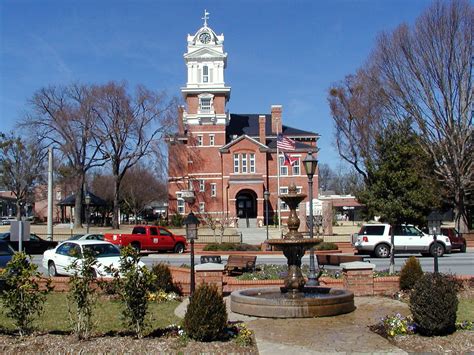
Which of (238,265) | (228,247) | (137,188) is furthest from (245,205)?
(238,265)

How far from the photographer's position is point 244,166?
67938mm

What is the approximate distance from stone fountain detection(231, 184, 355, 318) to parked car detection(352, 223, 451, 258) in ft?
55.8

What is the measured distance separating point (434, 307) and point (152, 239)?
25.9 m

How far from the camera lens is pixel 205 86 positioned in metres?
69.6

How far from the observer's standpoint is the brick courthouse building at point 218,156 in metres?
67.2

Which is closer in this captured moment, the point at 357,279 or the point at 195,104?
the point at 357,279

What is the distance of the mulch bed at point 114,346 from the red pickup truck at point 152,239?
79.7ft

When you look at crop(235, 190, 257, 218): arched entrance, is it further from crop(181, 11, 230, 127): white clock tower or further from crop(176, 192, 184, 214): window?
crop(181, 11, 230, 127): white clock tower

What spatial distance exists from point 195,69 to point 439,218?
57490 mm

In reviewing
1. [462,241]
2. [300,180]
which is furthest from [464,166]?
[300,180]

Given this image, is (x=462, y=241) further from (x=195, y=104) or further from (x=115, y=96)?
(x=195, y=104)

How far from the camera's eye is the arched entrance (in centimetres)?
6981

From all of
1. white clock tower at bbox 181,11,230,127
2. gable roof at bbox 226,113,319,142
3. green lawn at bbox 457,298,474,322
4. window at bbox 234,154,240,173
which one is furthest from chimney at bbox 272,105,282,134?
green lawn at bbox 457,298,474,322

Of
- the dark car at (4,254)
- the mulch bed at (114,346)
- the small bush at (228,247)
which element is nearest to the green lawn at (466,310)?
the mulch bed at (114,346)
